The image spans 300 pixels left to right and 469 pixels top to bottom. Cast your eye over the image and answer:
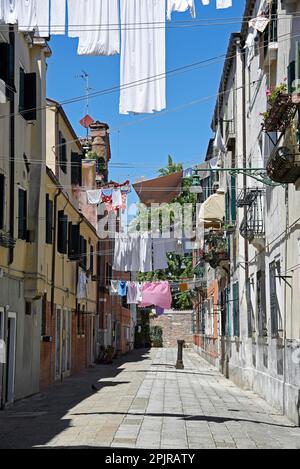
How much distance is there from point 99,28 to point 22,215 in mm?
7592

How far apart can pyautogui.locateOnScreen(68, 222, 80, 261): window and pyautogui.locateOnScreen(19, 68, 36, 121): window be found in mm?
7929

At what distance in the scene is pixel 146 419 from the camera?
12.9m

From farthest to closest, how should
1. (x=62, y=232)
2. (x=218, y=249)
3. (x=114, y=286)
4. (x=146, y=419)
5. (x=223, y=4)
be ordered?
(x=114, y=286) → (x=218, y=249) → (x=62, y=232) → (x=146, y=419) → (x=223, y=4)

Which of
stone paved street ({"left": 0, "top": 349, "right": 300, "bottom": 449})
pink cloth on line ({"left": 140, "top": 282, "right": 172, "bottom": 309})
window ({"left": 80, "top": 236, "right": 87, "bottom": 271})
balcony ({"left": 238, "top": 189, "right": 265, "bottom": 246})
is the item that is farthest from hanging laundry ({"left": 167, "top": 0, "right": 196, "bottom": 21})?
pink cloth on line ({"left": 140, "top": 282, "right": 172, "bottom": 309})

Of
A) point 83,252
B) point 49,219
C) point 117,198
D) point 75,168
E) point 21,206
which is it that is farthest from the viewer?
point 83,252

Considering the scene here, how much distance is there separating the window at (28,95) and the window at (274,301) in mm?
6719

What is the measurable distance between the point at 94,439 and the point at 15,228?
720 cm

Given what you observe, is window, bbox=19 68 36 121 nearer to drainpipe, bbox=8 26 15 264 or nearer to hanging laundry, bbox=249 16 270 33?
drainpipe, bbox=8 26 15 264

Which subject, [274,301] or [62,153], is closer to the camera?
[274,301]

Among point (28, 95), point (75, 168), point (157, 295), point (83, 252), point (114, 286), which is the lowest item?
point (157, 295)

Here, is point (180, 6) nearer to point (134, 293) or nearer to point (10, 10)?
point (10, 10)

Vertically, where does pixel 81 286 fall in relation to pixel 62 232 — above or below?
below

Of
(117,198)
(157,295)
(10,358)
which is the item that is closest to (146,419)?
(10,358)

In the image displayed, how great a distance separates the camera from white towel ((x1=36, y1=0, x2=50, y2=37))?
9984 mm
